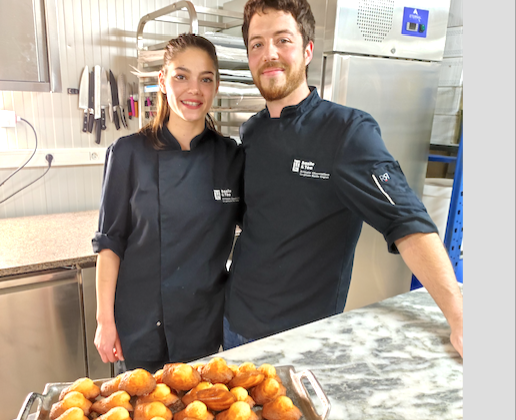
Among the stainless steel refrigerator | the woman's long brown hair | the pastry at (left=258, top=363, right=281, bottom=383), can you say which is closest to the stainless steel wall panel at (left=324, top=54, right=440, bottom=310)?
the stainless steel refrigerator

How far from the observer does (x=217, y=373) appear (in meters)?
0.61

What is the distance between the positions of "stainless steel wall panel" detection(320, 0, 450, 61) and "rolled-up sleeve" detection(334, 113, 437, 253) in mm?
798

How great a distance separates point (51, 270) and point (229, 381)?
1183mm

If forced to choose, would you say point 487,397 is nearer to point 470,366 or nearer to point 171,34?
point 470,366

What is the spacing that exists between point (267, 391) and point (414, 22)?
1.91 metres

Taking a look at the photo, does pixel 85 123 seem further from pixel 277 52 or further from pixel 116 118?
pixel 277 52

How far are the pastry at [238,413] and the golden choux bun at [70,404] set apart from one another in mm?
174

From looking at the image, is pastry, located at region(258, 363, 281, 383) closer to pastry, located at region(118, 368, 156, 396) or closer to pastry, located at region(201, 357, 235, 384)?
pastry, located at region(201, 357, 235, 384)

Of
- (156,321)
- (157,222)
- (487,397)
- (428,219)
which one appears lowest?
(156,321)

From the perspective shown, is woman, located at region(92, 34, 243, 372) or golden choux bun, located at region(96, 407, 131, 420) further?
woman, located at region(92, 34, 243, 372)

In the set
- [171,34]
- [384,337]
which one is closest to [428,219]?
[384,337]

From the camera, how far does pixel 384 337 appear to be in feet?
2.73

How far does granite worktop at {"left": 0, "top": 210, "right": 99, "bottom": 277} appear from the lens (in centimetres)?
148

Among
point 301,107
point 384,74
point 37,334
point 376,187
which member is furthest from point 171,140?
point 384,74
